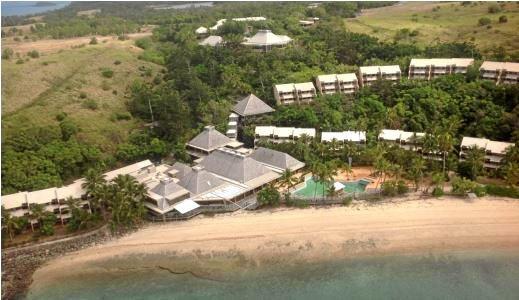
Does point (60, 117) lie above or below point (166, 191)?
above

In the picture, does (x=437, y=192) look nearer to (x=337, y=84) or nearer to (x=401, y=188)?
(x=401, y=188)

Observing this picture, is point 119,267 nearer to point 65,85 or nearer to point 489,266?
point 489,266

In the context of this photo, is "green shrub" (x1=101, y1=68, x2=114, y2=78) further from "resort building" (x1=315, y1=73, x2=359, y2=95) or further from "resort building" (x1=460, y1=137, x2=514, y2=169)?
"resort building" (x1=460, y1=137, x2=514, y2=169)

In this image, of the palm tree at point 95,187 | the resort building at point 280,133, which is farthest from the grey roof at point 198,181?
the resort building at point 280,133

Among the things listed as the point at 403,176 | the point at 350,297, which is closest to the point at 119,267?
the point at 350,297

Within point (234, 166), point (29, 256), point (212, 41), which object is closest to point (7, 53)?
point (212, 41)

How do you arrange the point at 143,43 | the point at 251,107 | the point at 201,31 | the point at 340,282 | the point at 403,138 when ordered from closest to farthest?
the point at 340,282, the point at 403,138, the point at 251,107, the point at 143,43, the point at 201,31
